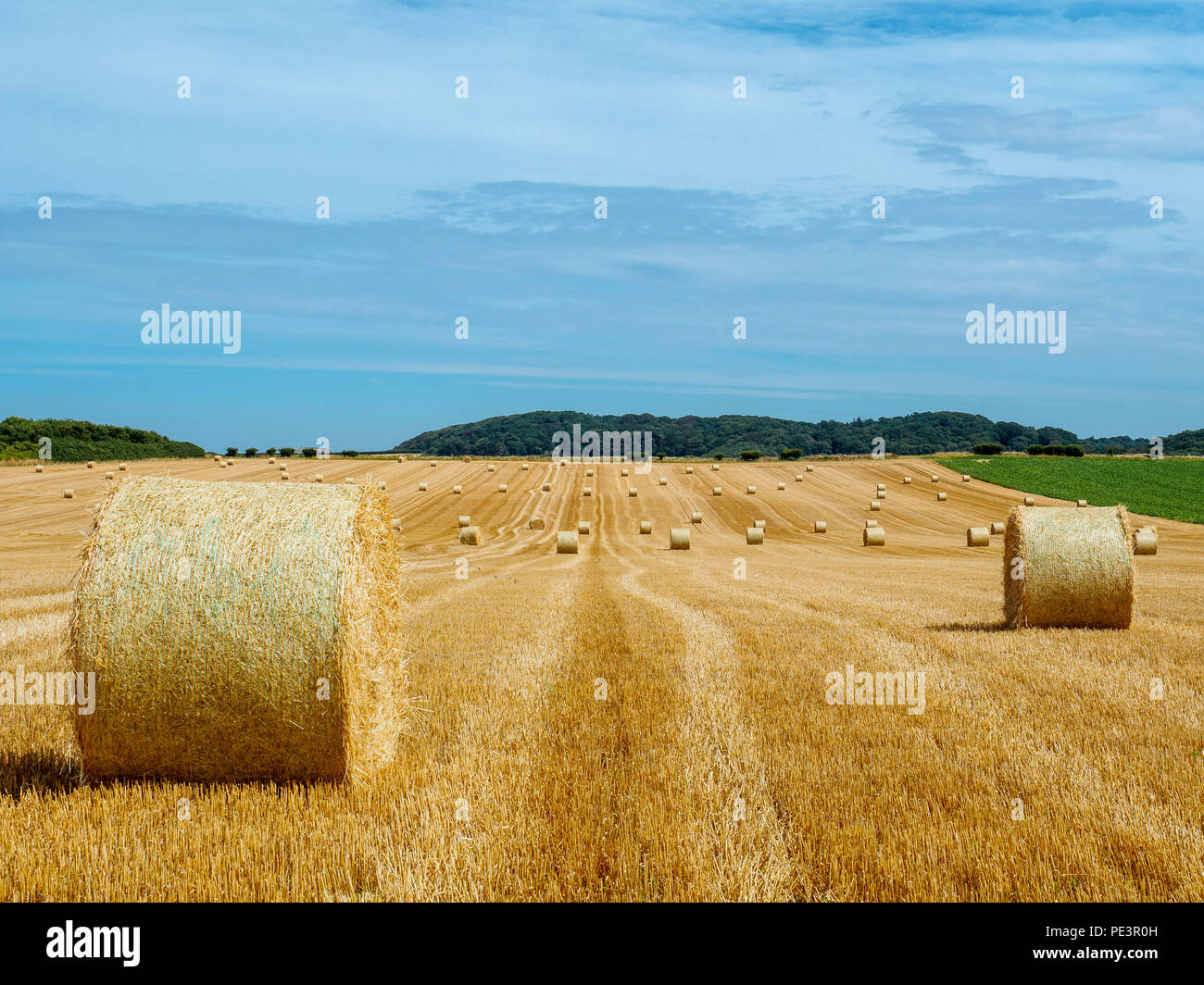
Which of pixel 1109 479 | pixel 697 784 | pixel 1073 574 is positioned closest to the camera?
pixel 697 784

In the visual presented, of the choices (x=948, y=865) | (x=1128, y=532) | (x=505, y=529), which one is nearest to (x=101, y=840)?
(x=948, y=865)

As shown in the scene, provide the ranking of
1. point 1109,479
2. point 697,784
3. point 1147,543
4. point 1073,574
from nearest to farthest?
point 697,784 → point 1073,574 → point 1147,543 → point 1109,479

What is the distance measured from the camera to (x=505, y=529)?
1921 inches

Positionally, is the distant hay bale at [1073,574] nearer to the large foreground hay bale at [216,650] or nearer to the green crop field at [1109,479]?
the large foreground hay bale at [216,650]

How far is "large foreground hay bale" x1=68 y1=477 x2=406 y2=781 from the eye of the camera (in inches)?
266

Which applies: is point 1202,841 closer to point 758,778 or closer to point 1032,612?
point 758,778

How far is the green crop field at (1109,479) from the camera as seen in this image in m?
54.8

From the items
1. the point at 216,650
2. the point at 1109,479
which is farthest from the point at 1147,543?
the point at 1109,479

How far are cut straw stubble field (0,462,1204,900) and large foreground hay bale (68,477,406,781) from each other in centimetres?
26

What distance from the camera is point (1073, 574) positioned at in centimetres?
1493

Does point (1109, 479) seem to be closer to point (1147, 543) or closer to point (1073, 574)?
point (1147, 543)

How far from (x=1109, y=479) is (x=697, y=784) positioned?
67127 mm

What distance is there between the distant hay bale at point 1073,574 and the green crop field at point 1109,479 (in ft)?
135

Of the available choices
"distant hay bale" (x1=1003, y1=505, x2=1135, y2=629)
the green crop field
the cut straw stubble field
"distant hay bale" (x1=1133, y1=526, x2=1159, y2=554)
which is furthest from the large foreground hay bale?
the green crop field
